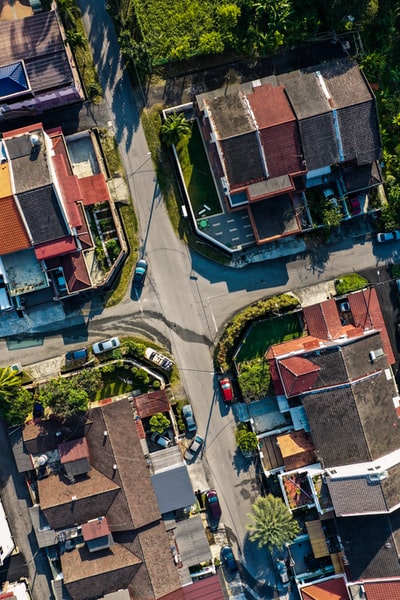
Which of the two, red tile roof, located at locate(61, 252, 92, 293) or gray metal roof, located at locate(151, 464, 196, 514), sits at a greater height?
red tile roof, located at locate(61, 252, 92, 293)

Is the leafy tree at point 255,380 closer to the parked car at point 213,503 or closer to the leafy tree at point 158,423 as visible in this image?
the leafy tree at point 158,423

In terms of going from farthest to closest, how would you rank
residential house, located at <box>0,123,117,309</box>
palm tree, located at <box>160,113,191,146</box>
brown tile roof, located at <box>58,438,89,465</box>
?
1. palm tree, located at <box>160,113,191,146</box>
2. brown tile roof, located at <box>58,438,89,465</box>
3. residential house, located at <box>0,123,117,309</box>

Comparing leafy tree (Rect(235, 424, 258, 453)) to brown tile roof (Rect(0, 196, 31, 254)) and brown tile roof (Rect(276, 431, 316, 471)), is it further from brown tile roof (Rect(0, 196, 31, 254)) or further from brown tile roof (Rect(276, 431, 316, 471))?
brown tile roof (Rect(0, 196, 31, 254))

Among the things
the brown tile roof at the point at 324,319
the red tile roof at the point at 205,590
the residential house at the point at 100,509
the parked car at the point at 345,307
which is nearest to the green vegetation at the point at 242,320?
the brown tile roof at the point at 324,319

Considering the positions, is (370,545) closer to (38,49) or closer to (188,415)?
(188,415)

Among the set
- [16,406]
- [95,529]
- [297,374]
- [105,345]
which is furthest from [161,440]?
[297,374]

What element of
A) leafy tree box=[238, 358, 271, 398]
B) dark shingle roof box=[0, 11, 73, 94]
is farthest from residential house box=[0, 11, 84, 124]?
leafy tree box=[238, 358, 271, 398]

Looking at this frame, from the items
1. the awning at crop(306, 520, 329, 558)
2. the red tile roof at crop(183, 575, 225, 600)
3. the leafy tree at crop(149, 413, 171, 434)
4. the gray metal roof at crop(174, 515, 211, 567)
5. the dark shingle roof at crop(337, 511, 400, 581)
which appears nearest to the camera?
the dark shingle roof at crop(337, 511, 400, 581)
